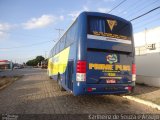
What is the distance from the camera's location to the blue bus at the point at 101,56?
915cm

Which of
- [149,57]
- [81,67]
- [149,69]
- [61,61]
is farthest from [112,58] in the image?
[149,57]

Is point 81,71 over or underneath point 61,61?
underneath

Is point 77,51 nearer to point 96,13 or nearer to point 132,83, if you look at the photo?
point 96,13

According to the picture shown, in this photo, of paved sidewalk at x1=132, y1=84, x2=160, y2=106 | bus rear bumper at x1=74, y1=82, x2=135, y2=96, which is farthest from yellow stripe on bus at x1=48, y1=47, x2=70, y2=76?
paved sidewalk at x1=132, y1=84, x2=160, y2=106

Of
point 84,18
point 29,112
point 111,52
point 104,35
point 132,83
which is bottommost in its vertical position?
point 29,112

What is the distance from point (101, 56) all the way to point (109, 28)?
126 centimetres

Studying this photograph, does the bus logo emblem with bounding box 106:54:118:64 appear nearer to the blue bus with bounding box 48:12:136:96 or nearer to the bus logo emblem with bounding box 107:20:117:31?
the blue bus with bounding box 48:12:136:96

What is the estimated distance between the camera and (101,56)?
9430 mm

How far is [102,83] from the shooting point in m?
9.41

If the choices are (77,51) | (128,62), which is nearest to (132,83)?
(128,62)

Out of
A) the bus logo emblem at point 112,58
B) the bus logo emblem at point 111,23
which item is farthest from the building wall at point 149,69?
the bus logo emblem at point 111,23

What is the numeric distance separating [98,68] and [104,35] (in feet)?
4.46

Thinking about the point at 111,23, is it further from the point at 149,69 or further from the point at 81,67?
the point at 149,69

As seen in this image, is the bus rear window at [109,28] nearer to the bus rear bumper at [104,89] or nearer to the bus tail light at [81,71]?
the bus tail light at [81,71]
